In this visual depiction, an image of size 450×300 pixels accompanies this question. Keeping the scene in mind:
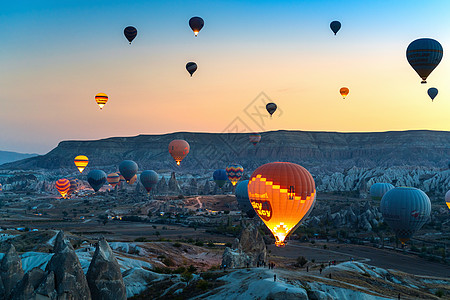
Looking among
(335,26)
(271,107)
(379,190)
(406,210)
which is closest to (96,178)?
(271,107)

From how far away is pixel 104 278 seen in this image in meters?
20.4

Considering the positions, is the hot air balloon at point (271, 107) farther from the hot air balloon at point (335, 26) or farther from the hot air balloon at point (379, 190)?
the hot air balloon at point (379, 190)

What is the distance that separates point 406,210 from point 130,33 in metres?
47.6

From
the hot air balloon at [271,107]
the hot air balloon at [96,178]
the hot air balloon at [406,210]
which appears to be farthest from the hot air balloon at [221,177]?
the hot air balloon at [406,210]

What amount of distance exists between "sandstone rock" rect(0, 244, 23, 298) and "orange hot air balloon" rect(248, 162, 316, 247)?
2265cm

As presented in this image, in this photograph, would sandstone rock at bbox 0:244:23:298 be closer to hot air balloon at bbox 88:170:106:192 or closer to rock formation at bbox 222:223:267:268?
rock formation at bbox 222:223:267:268

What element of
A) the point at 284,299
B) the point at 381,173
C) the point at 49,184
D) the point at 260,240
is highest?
the point at 381,173

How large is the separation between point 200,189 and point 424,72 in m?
104

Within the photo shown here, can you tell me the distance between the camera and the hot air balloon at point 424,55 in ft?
178

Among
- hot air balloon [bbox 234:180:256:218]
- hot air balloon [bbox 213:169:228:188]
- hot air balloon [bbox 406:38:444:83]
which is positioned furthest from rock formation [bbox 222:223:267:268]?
hot air balloon [bbox 213:169:228:188]

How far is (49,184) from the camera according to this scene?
180 metres

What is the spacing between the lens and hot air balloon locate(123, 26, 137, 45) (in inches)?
2773

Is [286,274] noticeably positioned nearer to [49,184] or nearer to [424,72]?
[424,72]

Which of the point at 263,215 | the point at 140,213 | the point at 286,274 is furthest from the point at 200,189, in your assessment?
the point at 286,274
